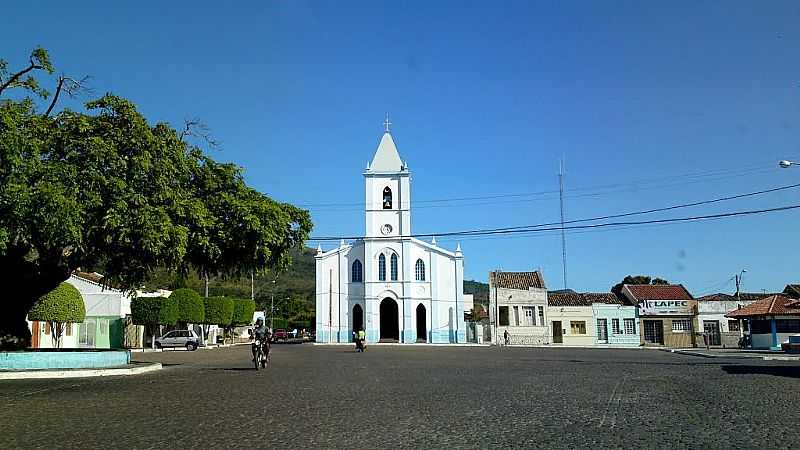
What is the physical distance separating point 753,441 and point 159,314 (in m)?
42.8

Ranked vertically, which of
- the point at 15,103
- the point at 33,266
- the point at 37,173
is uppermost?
the point at 15,103

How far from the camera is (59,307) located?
111 feet

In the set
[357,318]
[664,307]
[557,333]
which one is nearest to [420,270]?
[357,318]

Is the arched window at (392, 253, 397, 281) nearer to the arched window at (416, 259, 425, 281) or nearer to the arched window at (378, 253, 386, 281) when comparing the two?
the arched window at (378, 253, 386, 281)

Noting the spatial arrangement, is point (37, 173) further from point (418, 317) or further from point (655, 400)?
Result: point (418, 317)

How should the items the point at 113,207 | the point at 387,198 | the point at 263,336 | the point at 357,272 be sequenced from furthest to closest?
the point at 387,198 < the point at 357,272 < the point at 263,336 < the point at 113,207

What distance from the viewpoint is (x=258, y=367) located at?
24.4m

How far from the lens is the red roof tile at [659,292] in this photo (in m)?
66.1

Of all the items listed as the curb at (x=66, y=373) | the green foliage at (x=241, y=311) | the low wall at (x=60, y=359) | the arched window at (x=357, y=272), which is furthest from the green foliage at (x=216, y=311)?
the curb at (x=66, y=373)

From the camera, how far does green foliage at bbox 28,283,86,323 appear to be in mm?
33219

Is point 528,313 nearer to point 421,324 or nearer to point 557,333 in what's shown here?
point 557,333

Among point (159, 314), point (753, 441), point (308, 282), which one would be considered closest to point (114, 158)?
point (753, 441)

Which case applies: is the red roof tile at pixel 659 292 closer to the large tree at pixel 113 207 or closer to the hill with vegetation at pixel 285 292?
the hill with vegetation at pixel 285 292

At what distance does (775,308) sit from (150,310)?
38.4 meters
